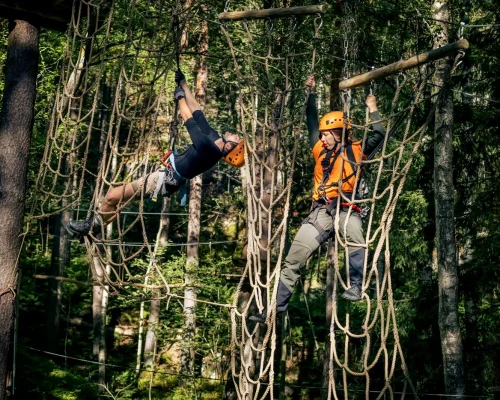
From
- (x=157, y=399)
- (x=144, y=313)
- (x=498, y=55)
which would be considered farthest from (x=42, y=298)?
(x=498, y=55)

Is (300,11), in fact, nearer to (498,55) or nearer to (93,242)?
(93,242)

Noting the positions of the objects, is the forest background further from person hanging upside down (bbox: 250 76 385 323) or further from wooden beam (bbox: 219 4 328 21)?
person hanging upside down (bbox: 250 76 385 323)

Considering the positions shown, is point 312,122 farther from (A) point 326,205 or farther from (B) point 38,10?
(B) point 38,10

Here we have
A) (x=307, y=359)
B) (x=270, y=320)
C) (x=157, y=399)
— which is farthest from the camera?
(x=307, y=359)

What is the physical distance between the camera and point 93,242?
507 centimetres

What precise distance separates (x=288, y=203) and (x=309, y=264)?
1034 cm

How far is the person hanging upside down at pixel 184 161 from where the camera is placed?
4656 millimetres

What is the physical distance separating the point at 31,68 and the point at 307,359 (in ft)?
30.5

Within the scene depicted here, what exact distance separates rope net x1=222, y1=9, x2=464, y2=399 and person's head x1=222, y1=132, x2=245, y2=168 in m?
0.13

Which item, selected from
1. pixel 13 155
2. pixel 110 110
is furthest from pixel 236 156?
pixel 110 110

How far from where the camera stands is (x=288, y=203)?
155 inches

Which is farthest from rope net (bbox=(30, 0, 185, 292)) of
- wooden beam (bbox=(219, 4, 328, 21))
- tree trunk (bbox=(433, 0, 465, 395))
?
tree trunk (bbox=(433, 0, 465, 395))

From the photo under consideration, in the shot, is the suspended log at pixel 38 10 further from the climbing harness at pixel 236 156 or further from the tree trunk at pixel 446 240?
the tree trunk at pixel 446 240

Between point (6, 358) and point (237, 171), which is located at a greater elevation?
point (237, 171)
